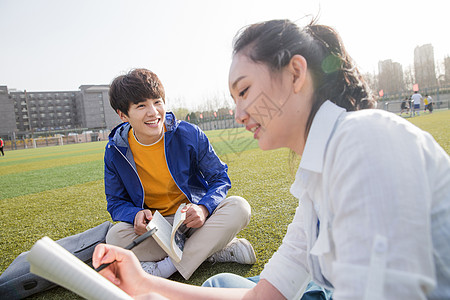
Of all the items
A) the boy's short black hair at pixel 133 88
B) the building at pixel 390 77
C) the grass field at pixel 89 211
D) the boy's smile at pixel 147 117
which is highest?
the building at pixel 390 77

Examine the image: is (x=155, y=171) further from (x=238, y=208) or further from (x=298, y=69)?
(x=298, y=69)

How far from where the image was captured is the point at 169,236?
2148mm

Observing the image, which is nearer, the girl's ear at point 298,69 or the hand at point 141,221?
the girl's ear at point 298,69

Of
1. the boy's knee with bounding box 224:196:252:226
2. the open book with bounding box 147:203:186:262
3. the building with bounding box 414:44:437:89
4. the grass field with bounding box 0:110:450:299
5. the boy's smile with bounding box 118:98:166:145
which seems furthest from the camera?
the building with bounding box 414:44:437:89

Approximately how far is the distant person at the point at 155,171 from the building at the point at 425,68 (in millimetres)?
55581

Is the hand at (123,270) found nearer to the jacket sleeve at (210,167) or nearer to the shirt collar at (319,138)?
the shirt collar at (319,138)

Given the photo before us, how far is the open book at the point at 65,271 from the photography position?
75cm

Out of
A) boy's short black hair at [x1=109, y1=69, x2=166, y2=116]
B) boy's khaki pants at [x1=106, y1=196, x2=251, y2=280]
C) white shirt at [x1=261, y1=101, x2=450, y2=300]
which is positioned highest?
boy's short black hair at [x1=109, y1=69, x2=166, y2=116]

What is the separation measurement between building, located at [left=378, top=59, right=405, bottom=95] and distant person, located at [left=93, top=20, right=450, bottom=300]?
58.1m

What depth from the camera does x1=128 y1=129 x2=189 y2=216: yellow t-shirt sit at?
8.70 feet

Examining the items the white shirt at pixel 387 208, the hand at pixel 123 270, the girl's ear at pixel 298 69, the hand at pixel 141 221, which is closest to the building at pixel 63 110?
the hand at pixel 141 221

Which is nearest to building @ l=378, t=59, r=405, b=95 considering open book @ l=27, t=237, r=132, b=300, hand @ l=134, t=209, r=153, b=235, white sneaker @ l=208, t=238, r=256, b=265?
white sneaker @ l=208, t=238, r=256, b=265

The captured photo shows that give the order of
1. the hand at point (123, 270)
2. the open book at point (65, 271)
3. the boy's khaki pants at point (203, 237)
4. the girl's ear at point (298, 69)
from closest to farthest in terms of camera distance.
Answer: the open book at point (65, 271), the girl's ear at point (298, 69), the hand at point (123, 270), the boy's khaki pants at point (203, 237)

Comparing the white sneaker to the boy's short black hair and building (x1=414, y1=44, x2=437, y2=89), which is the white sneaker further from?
building (x1=414, y1=44, x2=437, y2=89)
